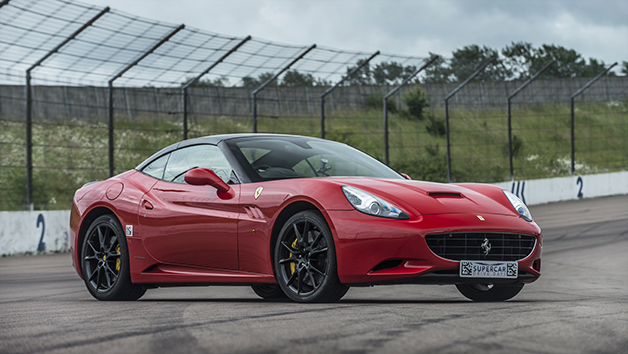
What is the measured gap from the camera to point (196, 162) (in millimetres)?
6176

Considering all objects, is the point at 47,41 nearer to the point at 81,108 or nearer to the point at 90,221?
the point at 81,108

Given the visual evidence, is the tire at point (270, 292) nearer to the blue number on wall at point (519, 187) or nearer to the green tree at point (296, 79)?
the green tree at point (296, 79)

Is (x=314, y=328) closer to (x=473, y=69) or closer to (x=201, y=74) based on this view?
(x=201, y=74)

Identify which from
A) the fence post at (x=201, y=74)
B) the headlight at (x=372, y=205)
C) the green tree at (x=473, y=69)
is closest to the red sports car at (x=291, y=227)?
the headlight at (x=372, y=205)

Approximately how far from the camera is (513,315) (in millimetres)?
4160

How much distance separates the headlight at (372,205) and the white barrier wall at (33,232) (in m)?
10.1

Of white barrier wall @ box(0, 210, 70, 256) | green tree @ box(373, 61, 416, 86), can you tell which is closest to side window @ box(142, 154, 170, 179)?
white barrier wall @ box(0, 210, 70, 256)

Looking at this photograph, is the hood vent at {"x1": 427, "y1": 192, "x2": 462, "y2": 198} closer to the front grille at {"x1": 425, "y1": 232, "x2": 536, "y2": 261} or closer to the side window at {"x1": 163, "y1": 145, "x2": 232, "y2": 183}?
the front grille at {"x1": 425, "y1": 232, "x2": 536, "y2": 261}

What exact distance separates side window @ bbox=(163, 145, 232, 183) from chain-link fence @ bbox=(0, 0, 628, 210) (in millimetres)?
7307

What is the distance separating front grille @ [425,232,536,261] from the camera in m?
4.84

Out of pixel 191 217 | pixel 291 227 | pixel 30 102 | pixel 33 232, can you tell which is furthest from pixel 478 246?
pixel 30 102

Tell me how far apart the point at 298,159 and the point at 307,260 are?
3.73 ft

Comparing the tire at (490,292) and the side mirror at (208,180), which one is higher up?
the side mirror at (208,180)

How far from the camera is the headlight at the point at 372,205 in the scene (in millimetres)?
4820
